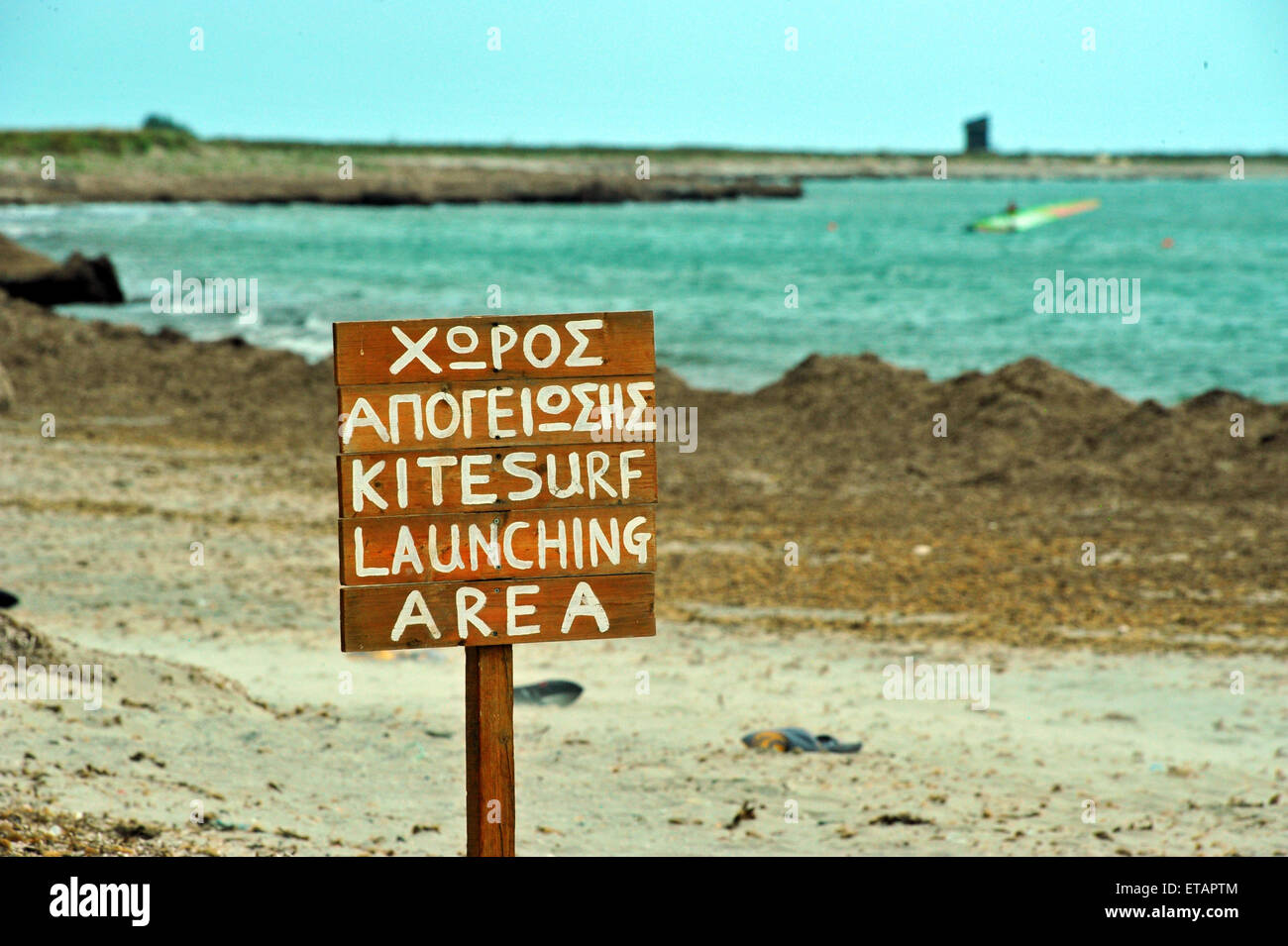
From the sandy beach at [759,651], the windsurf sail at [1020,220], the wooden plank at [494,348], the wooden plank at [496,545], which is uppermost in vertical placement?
the windsurf sail at [1020,220]

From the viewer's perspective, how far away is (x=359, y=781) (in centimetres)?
603

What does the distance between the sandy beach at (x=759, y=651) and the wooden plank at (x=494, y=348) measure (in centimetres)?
218

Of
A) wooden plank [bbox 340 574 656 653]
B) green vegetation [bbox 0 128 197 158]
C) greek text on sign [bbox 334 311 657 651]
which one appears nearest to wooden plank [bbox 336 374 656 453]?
greek text on sign [bbox 334 311 657 651]

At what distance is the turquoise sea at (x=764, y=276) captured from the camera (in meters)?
27.6

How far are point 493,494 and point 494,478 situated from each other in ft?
0.15

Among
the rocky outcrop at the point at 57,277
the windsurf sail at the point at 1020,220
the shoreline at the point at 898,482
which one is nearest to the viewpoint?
the shoreline at the point at 898,482

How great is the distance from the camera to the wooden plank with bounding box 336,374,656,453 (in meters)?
3.71

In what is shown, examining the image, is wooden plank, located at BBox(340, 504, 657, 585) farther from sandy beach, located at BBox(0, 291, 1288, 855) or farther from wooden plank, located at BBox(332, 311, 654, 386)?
sandy beach, located at BBox(0, 291, 1288, 855)

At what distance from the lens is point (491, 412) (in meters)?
3.77

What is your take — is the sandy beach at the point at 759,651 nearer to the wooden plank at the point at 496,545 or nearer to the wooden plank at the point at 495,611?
the wooden plank at the point at 495,611

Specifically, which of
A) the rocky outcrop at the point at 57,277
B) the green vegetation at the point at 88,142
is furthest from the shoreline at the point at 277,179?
the rocky outcrop at the point at 57,277

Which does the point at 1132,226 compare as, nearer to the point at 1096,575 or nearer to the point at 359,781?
the point at 1096,575

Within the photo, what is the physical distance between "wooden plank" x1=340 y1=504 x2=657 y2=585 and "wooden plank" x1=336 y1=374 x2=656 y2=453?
208mm
